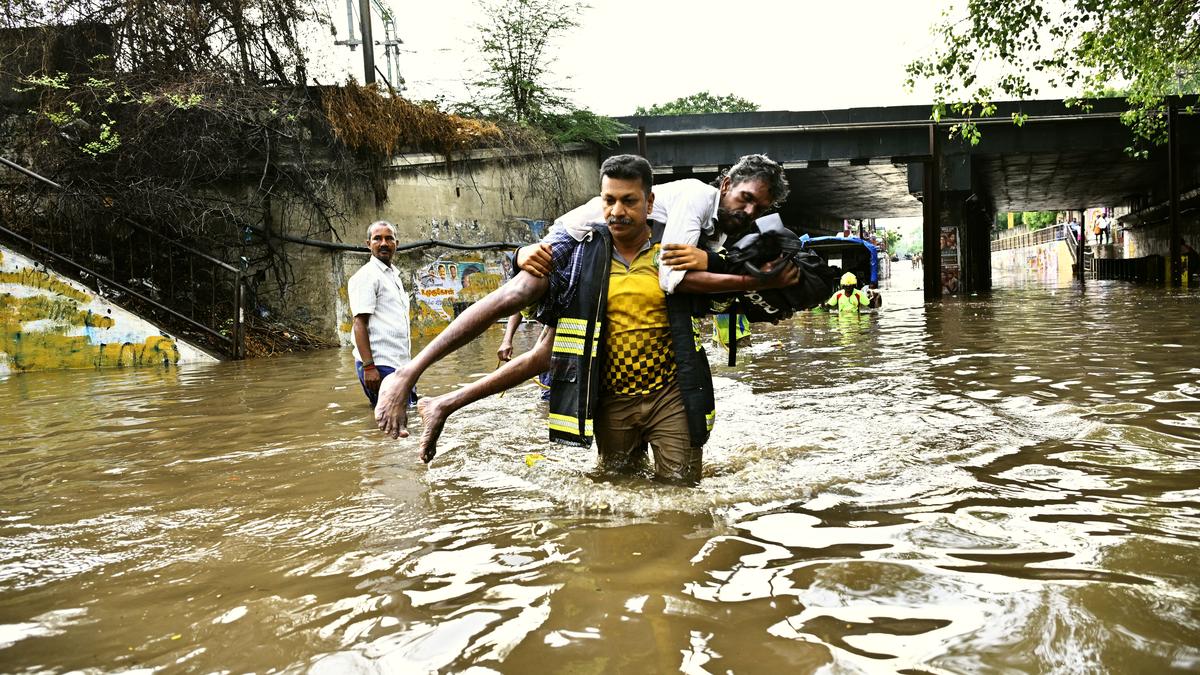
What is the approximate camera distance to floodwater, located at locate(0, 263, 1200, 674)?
2201mm

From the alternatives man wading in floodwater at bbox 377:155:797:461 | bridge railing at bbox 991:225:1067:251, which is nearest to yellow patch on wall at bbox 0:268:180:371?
man wading in floodwater at bbox 377:155:797:461

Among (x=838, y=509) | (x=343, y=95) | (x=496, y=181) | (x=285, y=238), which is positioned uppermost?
(x=343, y=95)

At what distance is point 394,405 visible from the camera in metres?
3.35

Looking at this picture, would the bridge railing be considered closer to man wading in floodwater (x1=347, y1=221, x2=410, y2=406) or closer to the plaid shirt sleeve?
man wading in floodwater (x1=347, y1=221, x2=410, y2=406)

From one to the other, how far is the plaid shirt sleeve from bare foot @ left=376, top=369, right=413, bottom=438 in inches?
29.3

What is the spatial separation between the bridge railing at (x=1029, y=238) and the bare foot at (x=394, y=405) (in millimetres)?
62968

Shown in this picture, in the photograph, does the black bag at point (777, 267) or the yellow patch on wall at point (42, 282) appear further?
the yellow patch on wall at point (42, 282)

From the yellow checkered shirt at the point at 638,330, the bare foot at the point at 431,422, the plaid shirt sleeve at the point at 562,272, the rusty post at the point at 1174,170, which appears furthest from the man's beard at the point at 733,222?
the rusty post at the point at 1174,170

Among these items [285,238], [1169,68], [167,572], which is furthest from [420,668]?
[1169,68]

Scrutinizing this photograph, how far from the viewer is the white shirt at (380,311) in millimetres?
5926

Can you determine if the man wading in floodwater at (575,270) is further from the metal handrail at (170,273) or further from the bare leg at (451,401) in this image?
the metal handrail at (170,273)

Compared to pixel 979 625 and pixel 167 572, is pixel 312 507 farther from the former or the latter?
pixel 979 625

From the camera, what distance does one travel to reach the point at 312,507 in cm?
383

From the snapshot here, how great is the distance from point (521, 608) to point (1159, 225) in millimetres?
42634
